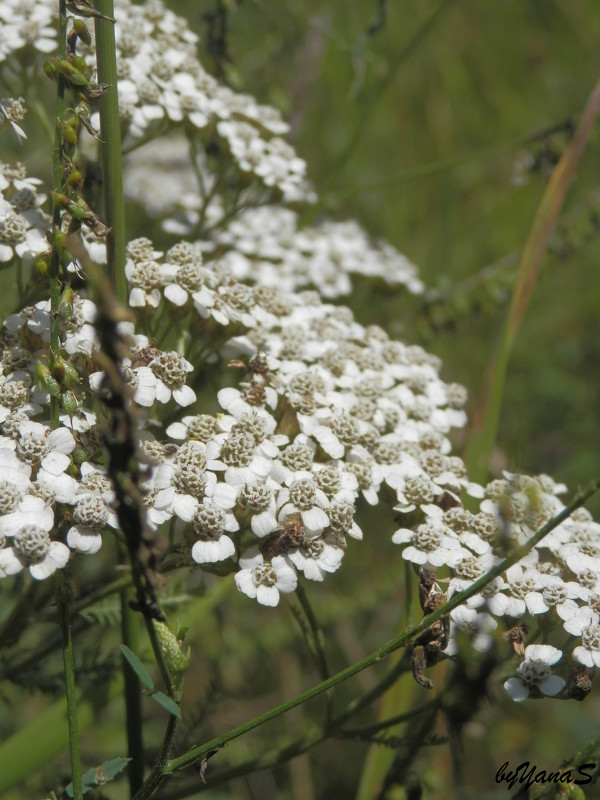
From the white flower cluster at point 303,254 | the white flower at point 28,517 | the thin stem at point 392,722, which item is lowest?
the thin stem at point 392,722

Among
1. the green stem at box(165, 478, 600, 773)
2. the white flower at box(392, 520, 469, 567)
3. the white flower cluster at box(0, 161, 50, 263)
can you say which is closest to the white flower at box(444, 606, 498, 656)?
the white flower at box(392, 520, 469, 567)

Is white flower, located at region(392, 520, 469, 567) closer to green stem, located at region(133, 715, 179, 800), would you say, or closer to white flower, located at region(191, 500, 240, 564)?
white flower, located at region(191, 500, 240, 564)

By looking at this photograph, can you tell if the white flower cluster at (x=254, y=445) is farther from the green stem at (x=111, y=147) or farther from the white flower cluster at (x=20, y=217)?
the green stem at (x=111, y=147)

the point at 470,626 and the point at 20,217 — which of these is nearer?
the point at 470,626

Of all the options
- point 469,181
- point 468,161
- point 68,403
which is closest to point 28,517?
point 68,403

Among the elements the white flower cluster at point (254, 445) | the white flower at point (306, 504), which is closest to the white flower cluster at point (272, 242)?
the white flower cluster at point (254, 445)

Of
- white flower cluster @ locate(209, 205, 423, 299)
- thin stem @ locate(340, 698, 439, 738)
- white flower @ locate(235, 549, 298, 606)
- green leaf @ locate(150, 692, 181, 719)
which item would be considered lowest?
thin stem @ locate(340, 698, 439, 738)

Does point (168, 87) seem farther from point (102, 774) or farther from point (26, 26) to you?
point (102, 774)
